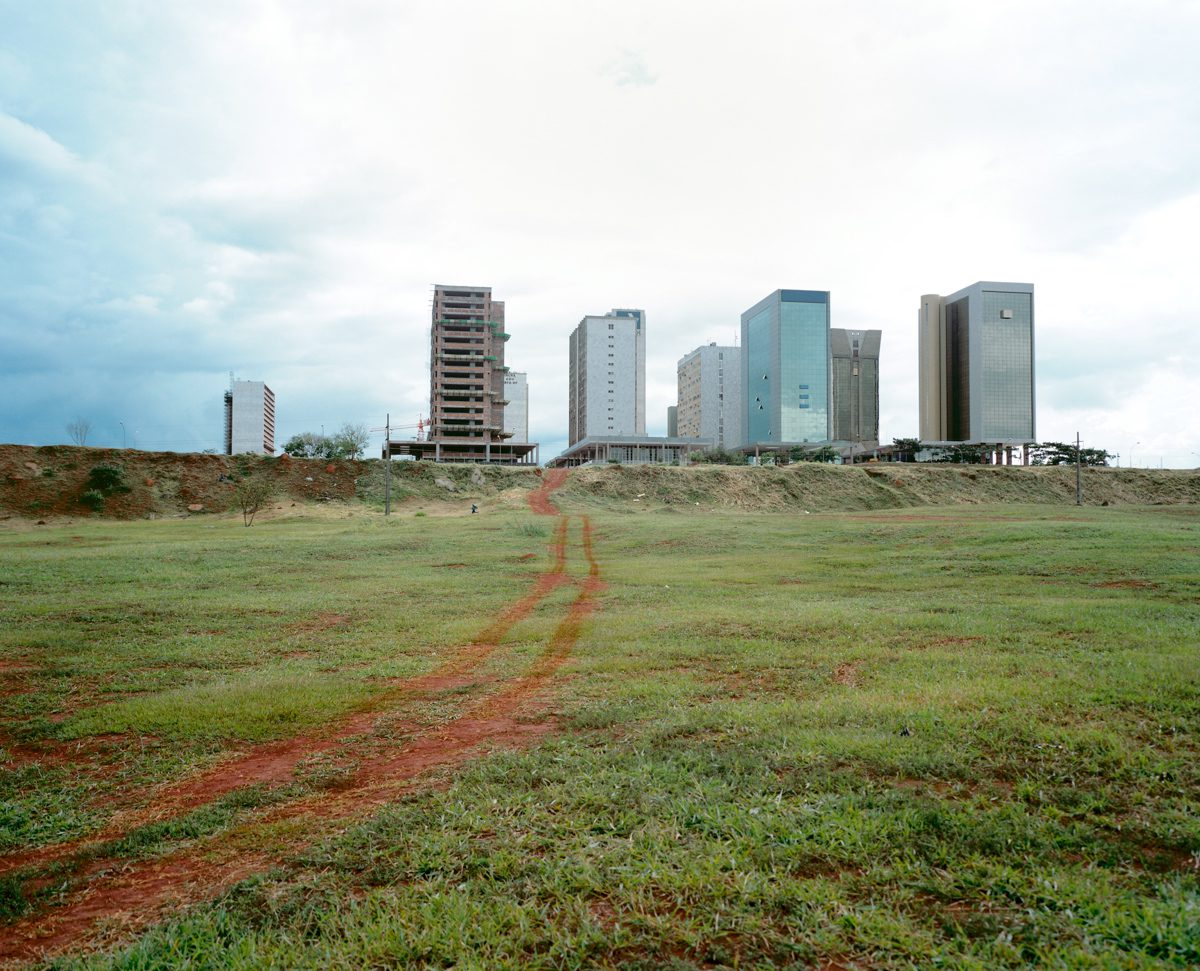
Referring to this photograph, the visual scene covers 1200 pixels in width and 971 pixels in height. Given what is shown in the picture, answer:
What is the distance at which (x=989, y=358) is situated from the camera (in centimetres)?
15988

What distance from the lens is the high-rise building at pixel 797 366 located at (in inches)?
6358

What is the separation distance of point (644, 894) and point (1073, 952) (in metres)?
2.18

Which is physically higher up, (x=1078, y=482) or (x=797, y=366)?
(x=797, y=366)

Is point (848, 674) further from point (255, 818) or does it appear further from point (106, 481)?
point (106, 481)

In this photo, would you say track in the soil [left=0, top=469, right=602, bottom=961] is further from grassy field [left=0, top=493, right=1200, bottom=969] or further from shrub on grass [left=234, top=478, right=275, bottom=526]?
shrub on grass [left=234, top=478, right=275, bottom=526]

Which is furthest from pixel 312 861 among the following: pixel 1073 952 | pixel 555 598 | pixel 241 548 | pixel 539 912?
pixel 241 548

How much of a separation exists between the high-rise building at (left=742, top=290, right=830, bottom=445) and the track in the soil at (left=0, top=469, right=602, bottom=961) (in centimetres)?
16100

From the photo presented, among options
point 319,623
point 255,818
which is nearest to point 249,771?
point 255,818

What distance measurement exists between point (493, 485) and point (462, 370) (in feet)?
203

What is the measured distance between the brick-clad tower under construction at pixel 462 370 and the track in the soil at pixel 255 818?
4581 inches

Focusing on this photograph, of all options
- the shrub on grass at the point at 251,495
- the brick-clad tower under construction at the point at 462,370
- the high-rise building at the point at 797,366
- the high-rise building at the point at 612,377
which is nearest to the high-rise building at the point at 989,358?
the high-rise building at the point at 797,366

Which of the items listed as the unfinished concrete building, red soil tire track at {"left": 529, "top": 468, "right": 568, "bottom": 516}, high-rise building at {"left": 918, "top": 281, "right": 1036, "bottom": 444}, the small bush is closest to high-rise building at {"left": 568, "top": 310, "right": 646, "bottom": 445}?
the unfinished concrete building

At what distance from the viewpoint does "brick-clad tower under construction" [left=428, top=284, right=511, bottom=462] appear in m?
124

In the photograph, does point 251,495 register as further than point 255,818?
Yes
